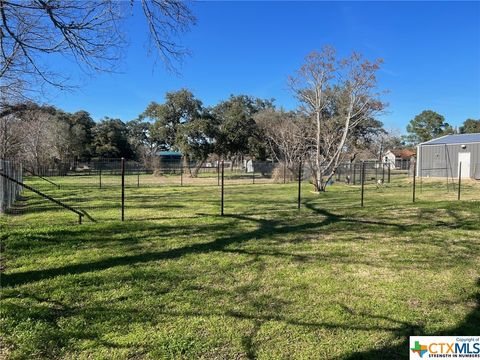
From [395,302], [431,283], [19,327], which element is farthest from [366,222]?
[19,327]

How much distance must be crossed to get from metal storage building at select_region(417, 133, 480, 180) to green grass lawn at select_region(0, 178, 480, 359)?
79.7 ft

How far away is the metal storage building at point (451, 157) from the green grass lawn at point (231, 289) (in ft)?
79.7

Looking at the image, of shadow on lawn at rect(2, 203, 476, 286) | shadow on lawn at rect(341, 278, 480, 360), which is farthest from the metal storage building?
shadow on lawn at rect(341, 278, 480, 360)

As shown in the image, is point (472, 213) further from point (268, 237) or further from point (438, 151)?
point (438, 151)

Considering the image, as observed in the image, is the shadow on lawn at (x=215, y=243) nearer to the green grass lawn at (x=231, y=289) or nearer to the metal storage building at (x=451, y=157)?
the green grass lawn at (x=231, y=289)

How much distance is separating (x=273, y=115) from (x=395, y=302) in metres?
40.0

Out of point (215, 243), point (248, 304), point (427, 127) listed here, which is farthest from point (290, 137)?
point (427, 127)

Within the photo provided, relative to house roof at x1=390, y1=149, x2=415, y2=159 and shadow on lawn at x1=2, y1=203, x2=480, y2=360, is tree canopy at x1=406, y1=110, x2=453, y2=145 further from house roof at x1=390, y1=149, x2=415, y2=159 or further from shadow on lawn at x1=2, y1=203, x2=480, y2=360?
shadow on lawn at x1=2, y1=203, x2=480, y2=360

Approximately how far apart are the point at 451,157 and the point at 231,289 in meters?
32.1

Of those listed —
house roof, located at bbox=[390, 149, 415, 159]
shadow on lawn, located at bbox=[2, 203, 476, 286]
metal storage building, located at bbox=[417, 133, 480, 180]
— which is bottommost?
shadow on lawn, located at bbox=[2, 203, 476, 286]

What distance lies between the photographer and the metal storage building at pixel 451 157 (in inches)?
1122

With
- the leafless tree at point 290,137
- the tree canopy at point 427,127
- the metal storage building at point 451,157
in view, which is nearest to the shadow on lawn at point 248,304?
the leafless tree at point 290,137

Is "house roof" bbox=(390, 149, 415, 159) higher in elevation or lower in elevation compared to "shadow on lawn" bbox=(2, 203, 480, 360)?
higher

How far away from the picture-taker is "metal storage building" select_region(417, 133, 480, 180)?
28.5 m
